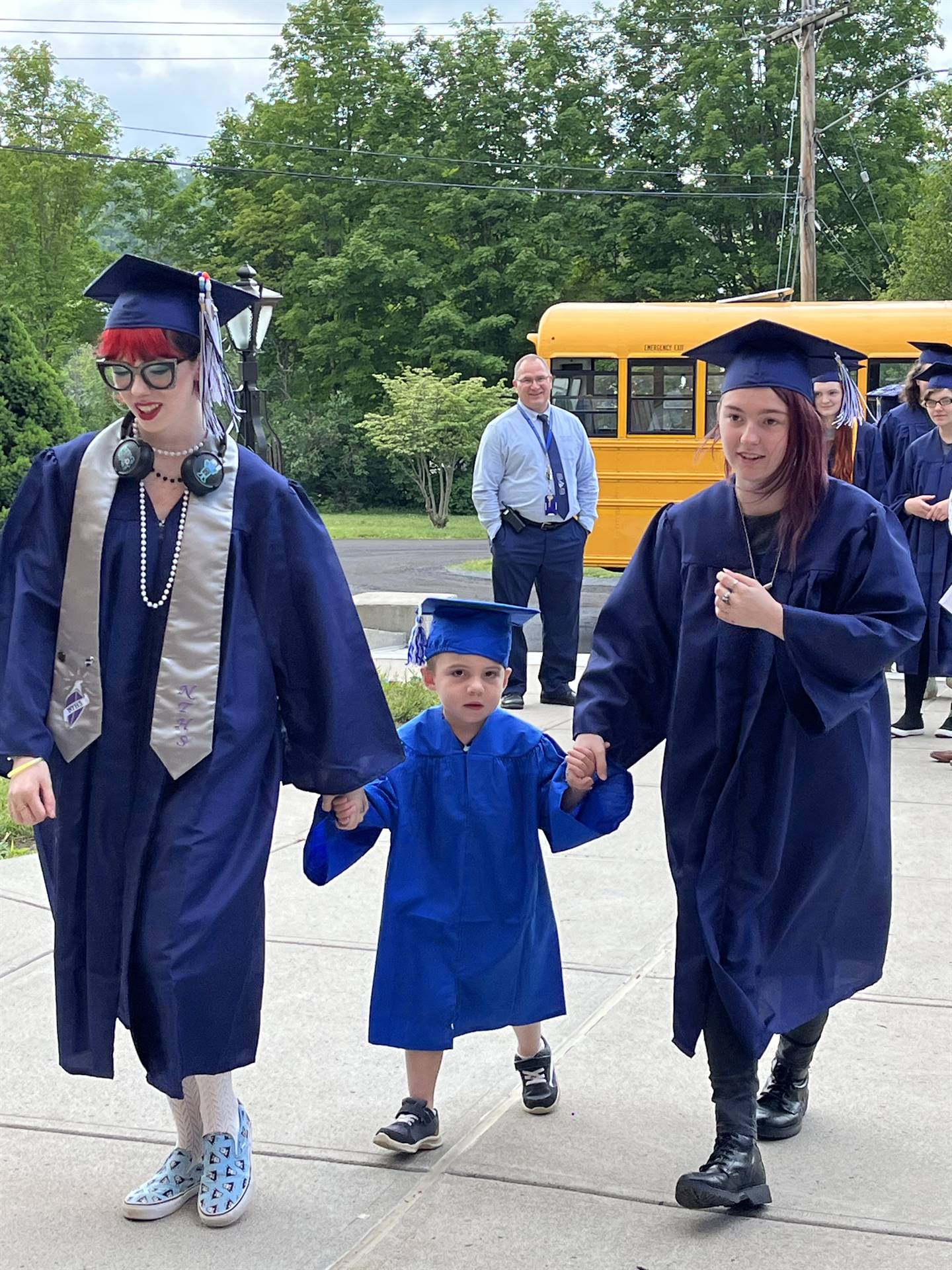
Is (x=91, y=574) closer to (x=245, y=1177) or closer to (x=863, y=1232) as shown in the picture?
(x=245, y=1177)

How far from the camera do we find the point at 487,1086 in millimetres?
3775

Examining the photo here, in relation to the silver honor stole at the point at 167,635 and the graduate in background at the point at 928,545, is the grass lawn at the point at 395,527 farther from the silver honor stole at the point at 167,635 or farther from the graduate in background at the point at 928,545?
the silver honor stole at the point at 167,635

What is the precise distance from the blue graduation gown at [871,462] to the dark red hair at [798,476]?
586 cm

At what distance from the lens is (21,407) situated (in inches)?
461

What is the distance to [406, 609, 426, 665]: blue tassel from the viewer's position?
3.50 meters

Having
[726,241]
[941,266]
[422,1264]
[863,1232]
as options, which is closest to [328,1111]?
[422,1264]

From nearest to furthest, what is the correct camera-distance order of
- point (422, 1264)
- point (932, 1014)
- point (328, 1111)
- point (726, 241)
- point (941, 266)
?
point (422, 1264), point (328, 1111), point (932, 1014), point (941, 266), point (726, 241)

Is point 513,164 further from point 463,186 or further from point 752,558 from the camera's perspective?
point 752,558

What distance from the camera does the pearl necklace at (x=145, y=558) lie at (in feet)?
9.96

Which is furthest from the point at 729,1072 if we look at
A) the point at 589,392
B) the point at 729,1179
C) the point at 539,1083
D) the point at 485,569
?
the point at 485,569

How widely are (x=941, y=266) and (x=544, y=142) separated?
18449 millimetres

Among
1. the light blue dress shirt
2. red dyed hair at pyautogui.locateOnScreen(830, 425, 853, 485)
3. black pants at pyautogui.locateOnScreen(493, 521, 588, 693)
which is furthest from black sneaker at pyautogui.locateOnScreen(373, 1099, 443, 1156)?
the light blue dress shirt

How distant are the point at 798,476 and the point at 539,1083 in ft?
5.10

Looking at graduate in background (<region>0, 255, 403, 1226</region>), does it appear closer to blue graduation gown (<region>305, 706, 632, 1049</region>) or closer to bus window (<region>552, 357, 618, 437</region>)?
blue graduation gown (<region>305, 706, 632, 1049</region>)
